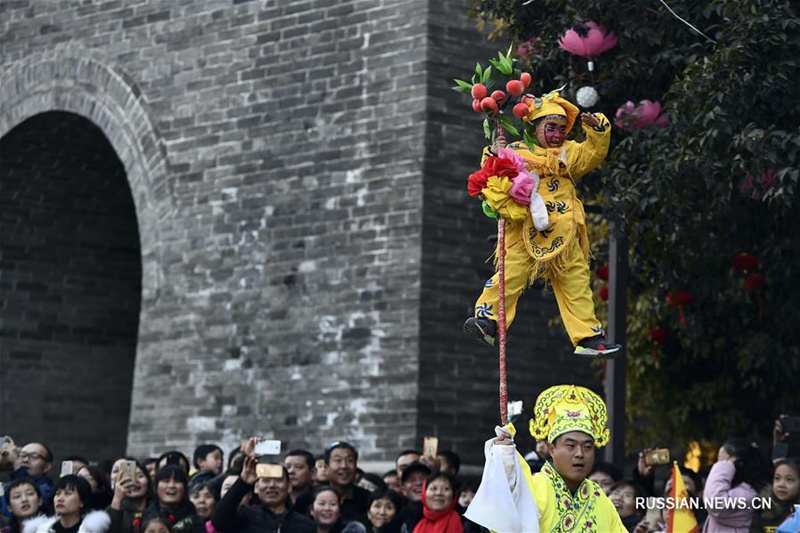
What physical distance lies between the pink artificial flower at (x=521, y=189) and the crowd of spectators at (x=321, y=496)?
7.33ft

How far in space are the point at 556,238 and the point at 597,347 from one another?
591 mm

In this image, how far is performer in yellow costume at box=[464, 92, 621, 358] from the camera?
925 centimetres

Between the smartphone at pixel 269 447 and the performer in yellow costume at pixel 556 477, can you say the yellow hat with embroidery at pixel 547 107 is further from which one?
the smartphone at pixel 269 447

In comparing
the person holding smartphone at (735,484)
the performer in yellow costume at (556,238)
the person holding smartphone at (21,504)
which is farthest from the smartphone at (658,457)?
the person holding smartphone at (21,504)

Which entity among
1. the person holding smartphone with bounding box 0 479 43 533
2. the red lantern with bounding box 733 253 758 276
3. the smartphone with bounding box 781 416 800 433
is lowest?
the person holding smartphone with bounding box 0 479 43 533

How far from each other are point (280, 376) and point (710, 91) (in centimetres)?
604

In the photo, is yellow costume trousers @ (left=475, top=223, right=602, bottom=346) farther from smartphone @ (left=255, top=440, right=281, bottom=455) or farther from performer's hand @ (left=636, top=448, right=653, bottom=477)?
performer's hand @ (left=636, top=448, right=653, bottom=477)

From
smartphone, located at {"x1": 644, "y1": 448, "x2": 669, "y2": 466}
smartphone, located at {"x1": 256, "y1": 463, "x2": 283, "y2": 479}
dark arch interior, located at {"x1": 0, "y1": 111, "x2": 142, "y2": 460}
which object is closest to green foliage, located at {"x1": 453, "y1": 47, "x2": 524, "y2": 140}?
smartphone, located at {"x1": 644, "y1": 448, "x2": 669, "y2": 466}

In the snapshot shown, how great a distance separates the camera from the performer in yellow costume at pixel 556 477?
7488 millimetres

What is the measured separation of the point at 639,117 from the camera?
12062mm

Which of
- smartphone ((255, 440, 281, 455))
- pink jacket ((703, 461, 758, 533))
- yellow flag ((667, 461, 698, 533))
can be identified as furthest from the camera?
smartphone ((255, 440, 281, 455))

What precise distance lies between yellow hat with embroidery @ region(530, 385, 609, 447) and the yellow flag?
8.49 ft

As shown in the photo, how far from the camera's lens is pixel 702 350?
1459 cm
